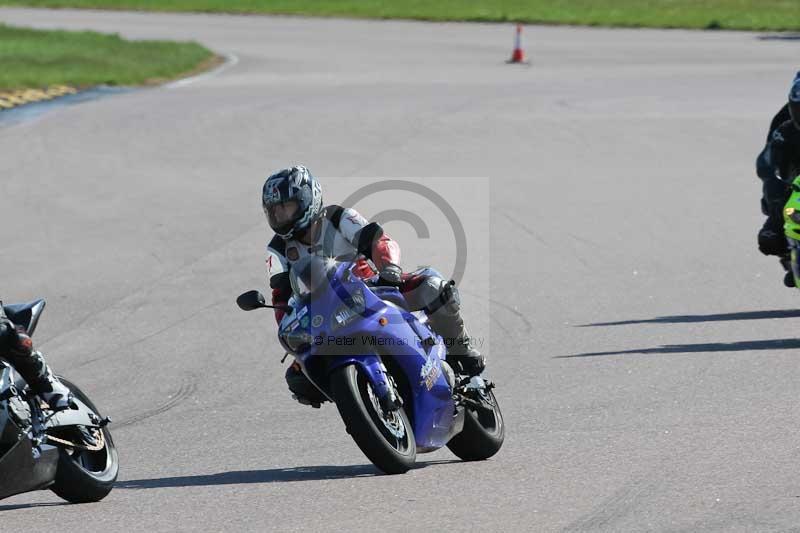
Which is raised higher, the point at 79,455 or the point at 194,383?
the point at 79,455

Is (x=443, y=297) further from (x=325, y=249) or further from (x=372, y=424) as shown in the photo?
(x=372, y=424)

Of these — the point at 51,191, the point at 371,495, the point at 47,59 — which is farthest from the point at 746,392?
the point at 47,59

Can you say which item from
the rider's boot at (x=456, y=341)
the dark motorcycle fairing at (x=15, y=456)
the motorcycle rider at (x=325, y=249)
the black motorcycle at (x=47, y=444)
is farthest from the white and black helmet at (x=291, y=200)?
the dark motorcycle fairing at (x=15, y=456)

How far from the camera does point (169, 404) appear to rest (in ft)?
31.3

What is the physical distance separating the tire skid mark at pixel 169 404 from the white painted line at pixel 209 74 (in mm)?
18849

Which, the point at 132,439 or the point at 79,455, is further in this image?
the point at 132,439

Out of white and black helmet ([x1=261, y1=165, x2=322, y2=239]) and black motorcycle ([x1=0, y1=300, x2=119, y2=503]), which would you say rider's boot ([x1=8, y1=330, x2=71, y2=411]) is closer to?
black motorcycle ([x1=0, y1=300, x2=119, y2=503])

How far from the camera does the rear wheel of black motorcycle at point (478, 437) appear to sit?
7855 millimetres

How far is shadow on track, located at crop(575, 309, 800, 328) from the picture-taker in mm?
11688

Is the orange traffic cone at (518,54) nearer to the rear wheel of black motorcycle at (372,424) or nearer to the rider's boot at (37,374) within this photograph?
the rear wheel of black motorcycle at (372,424)

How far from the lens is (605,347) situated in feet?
35.3

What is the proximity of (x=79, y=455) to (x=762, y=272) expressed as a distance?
25.9 feet

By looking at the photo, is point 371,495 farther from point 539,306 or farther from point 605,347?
point 539,306

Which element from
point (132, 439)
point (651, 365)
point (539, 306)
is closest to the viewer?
point (132, 439)
